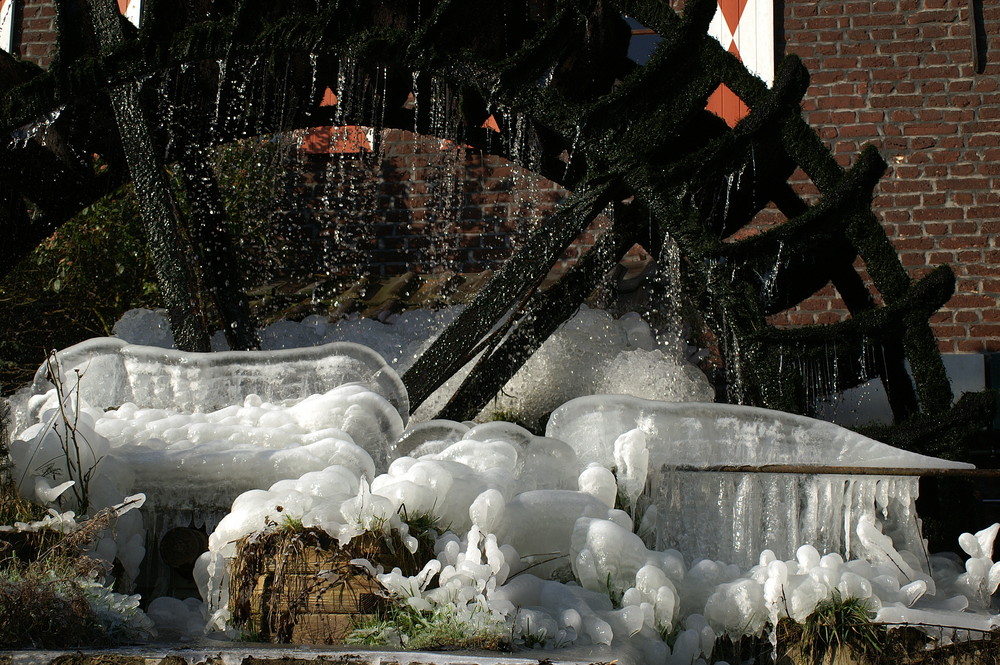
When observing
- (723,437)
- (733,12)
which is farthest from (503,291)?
(733,12)

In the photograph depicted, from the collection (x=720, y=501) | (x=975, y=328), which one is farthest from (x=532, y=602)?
(x=975, y=328)

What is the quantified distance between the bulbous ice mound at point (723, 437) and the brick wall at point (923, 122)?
2.72m

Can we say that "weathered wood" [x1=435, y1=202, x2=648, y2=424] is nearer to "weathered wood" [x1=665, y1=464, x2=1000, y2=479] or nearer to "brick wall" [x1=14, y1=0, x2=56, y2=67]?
"weathered wood" [x1=665, y1=464, x2=1000, y2=479]

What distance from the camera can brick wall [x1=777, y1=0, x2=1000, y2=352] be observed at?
6.14 meters

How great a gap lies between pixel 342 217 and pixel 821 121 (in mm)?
3033

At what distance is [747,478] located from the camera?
339 cm

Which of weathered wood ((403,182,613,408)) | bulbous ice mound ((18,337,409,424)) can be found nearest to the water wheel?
weathered wood ((403,182,613,408))

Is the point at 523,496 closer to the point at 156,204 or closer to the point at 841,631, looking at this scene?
the point at 841,631

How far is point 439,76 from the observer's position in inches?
182

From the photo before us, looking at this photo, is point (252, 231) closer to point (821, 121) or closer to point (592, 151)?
point (592, 151)

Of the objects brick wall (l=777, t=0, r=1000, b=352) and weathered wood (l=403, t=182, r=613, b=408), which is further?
brick wall (l=777, t=0, r=1000, b=352)

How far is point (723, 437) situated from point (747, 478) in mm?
265

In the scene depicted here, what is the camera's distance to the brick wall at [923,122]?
614cm

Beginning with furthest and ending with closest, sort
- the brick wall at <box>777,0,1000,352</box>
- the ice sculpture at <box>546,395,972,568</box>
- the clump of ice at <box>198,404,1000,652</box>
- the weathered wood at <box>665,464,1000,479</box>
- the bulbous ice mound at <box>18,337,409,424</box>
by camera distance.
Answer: the brick wall at <box>777,0,1000,352</box>, the bulbous ice mound at <box>18,337,409,424</box>, the ice sculpture at <box>546,395,972,568</box>, the weathered wood at <box>665,464,1000,479</box>, the clump of ice at <box>198,404,1000,652</box>
